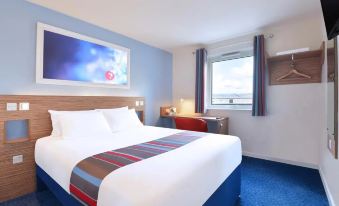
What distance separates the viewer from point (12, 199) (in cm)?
196

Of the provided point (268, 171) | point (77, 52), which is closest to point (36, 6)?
point (77, 52)

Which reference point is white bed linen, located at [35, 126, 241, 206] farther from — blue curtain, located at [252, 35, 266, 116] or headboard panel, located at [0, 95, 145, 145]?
blue curtain, located at [252, 35, 266, 116]

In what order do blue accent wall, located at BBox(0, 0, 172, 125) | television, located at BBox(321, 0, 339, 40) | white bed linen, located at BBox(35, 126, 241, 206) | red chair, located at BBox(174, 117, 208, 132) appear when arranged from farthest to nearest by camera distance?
red chair, located at BBox(174, 117, 208, 132)
blue accent wall, located at BBox(0, 0, 172, 125)
television, located at BBox(321, 0, 339, 40)
white bed linen, located at BBox(35, 126, 241, 206)

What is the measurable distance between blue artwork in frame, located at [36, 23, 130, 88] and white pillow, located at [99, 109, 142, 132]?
60 centimetres

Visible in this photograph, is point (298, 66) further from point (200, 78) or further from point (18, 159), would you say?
point (18, 159)

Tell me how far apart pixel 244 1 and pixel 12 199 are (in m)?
3.66

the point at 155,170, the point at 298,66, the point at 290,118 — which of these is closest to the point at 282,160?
the point at 290,118

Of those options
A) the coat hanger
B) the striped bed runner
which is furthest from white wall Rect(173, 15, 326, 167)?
the striped bed runner

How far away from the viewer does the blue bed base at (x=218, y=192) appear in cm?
137

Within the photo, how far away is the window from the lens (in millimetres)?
3461

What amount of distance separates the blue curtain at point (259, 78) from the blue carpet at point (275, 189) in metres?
0.97

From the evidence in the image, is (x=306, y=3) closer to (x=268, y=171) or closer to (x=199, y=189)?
(x=268, y=171)

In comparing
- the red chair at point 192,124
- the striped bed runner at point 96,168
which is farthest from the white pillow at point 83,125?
the red chair at point 192,124

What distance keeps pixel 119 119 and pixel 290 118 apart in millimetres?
2780
